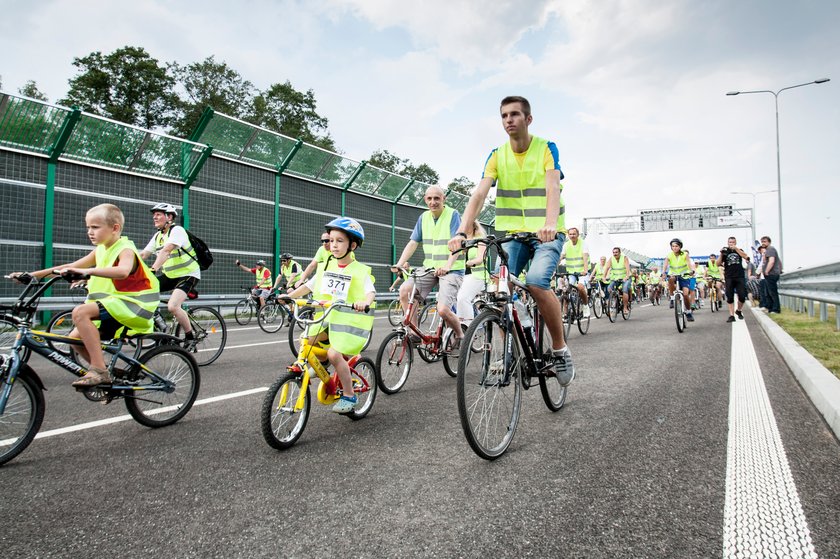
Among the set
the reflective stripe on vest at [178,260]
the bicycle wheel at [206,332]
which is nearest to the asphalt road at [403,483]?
the bicycle wheel at [206,332]

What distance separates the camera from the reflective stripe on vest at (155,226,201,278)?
22.6ft

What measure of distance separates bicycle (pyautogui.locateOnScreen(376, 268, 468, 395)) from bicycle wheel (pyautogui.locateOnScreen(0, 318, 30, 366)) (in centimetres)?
254

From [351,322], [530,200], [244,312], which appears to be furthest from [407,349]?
[244,312]

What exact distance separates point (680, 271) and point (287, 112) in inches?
1672

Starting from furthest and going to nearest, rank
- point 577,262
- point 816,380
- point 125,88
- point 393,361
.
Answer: point 125,88 → point 577,262 → point 393,361 → point 816,380

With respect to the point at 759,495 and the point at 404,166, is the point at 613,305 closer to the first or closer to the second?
the point at 759,495

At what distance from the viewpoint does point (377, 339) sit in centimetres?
927

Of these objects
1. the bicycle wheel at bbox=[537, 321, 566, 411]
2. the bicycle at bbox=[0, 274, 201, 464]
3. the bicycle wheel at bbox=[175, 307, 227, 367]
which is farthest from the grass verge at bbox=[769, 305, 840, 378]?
the bicycle wheel at bbox=[175, 307, 227, 367]

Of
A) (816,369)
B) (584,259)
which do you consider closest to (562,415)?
(816,369)

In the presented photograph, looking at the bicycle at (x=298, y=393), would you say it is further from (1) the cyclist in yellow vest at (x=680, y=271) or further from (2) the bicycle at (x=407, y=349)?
(1) the cyclist in yellow vest at (x=680, y=271)

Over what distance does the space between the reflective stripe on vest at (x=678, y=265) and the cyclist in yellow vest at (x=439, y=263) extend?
A: 7093mm

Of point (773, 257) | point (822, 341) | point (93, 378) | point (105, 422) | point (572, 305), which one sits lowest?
point (105, 422)

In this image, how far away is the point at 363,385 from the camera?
4.01 meters

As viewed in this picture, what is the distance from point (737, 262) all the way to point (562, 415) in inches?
402
